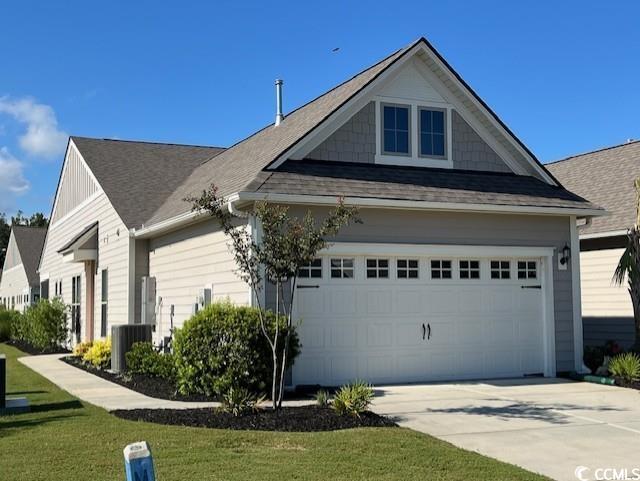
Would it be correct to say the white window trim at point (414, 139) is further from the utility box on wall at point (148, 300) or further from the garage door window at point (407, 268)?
the utility box on wall at point (148, 300)

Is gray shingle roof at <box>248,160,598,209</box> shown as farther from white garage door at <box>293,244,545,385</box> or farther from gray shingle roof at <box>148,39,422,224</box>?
white garage door at <box>293,244,545,385</box>

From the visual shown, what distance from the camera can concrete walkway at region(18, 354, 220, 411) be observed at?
11.7 metres

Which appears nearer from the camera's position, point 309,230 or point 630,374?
point 309,230

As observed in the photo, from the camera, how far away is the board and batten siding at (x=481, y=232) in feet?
46.9

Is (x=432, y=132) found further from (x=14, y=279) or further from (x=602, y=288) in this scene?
(x=14, y=279)

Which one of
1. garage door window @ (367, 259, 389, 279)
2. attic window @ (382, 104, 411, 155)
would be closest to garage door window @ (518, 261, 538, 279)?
garage door window @ (367, 259, 389, 279)

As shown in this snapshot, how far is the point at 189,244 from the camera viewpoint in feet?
54.6

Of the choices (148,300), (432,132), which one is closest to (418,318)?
(432,132)

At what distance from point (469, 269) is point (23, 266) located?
34147 millimetres

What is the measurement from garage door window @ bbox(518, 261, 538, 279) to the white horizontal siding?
4142 mm

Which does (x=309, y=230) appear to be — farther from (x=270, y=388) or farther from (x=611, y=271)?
(x=611, y=271)

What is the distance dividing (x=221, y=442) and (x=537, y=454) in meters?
3.59

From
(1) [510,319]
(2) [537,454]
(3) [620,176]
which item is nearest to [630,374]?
(1) [510,319]

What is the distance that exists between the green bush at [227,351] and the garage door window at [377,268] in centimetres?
272
